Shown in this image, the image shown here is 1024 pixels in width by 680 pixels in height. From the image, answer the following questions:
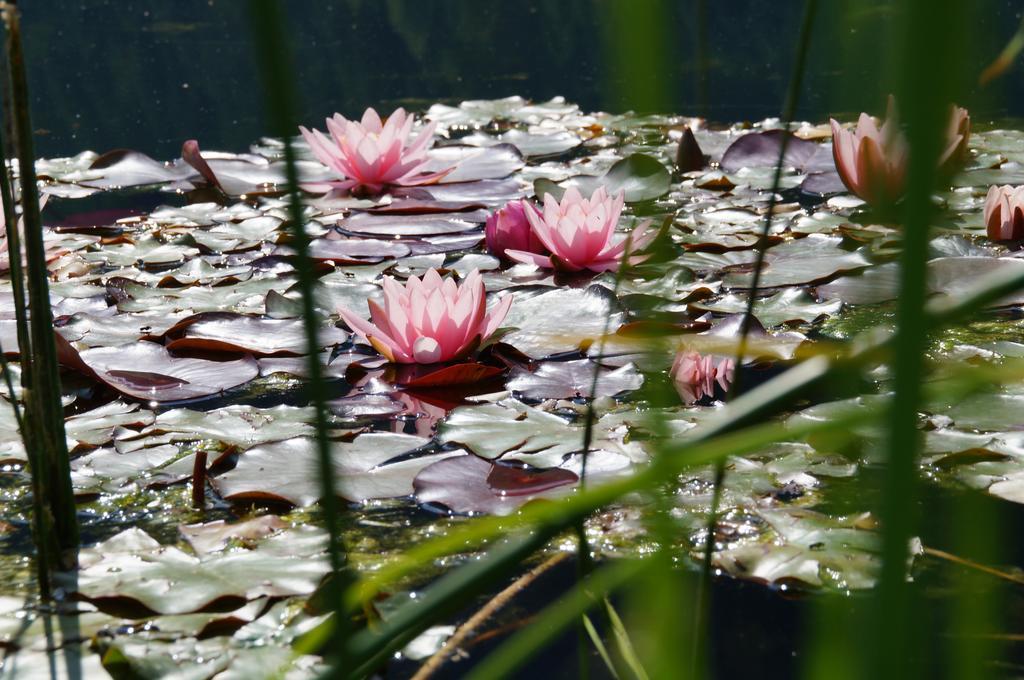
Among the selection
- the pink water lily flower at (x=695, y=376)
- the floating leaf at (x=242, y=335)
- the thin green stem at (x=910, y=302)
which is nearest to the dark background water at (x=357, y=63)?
the floating leaf at (x=242, y=335)

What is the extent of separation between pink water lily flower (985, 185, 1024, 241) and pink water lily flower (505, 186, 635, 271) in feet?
1.94

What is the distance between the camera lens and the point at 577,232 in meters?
1.56

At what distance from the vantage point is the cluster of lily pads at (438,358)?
0.76 metres

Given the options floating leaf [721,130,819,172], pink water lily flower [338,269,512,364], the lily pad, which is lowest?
pink water lily flower [338,269,512,364]

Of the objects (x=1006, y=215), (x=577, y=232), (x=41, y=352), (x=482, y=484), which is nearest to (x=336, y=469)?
(x=482, y=484)

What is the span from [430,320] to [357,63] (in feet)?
11.6

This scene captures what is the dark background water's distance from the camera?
10.9ft

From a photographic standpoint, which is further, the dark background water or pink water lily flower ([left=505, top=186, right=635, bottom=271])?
the dark background water

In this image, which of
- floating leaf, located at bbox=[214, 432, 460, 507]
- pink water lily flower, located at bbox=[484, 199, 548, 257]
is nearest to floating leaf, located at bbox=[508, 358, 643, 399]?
floating leaf, located at bbox=[214, 432, 460, 507]

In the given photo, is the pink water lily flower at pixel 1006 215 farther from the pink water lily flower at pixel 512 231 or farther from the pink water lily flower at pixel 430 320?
the pink water lily flower at pixel 430 320

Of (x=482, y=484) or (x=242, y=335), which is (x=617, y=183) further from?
(x=482, y=484)

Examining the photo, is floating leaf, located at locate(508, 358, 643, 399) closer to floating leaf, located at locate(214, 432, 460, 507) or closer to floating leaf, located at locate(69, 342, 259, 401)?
floating leaf, located at locate(214, 432, 460, 507)

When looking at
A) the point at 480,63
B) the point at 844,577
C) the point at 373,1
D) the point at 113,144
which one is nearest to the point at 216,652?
the point at 844,577

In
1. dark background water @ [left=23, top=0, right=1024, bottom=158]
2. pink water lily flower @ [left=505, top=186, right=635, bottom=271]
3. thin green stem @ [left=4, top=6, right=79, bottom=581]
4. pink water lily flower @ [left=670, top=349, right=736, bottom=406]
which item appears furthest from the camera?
dark background water @ [left=23, top=0, right=1024, bottom=158]
